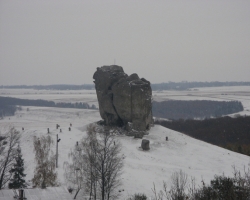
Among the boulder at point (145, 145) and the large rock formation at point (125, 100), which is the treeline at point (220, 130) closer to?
the large rock formation at point (125, 100)

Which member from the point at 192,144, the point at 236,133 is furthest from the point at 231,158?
the point at 236,133

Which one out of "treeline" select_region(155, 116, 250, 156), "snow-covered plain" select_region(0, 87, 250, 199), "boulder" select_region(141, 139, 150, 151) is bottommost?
"treeline" select_region(155, 116, 250, 156)

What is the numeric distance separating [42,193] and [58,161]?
1098cm

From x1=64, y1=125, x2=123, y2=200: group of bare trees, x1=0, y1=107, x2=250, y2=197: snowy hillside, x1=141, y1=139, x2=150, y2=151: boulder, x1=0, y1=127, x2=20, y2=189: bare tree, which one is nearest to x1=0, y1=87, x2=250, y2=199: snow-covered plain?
x1=0, y1=107, x2=250, y2=197: snowy hillside

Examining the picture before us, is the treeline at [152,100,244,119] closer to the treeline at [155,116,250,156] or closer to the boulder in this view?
the treeline at [155,116,250,156]

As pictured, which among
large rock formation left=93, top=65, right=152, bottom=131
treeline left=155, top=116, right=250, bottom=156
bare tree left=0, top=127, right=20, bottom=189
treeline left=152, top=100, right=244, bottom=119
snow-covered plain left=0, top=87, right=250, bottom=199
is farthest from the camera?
treeline left=152, top=100, right=244, bottom=119

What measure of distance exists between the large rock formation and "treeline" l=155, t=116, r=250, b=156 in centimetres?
1937

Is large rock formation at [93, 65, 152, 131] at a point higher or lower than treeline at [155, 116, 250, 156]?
higher

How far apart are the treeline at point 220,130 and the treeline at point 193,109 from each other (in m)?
35.3

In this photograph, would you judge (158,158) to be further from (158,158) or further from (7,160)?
(7,160)

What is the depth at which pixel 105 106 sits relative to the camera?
43.0m

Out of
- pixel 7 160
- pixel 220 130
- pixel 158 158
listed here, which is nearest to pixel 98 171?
pixel 7 160

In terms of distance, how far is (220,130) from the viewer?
61.9 m

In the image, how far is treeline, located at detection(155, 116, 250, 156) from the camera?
5653 cm
